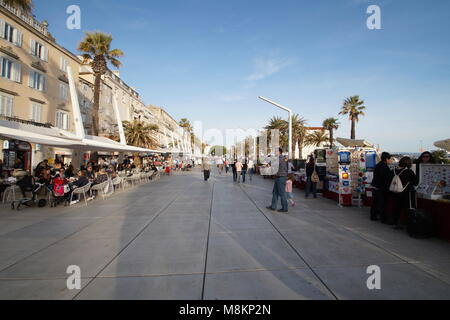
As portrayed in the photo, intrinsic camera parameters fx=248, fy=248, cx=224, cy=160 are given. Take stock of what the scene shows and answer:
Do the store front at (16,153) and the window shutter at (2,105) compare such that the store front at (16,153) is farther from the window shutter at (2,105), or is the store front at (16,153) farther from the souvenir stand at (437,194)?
the souvenir stand at (437,194)

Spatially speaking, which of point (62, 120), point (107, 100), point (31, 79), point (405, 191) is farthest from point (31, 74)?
point (405, 191)

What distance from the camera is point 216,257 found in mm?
4223

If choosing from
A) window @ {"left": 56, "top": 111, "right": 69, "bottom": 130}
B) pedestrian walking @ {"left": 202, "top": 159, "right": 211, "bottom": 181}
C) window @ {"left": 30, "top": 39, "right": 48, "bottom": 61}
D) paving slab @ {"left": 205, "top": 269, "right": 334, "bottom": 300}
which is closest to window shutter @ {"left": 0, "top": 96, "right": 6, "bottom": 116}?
window @ {"left": 30, "top": 39, "right": 48, "bottom": 61}

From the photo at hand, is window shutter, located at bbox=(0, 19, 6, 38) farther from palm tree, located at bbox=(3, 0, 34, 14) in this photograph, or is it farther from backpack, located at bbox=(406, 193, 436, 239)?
backpack, located at bbox=(406, 193, 436, 239)

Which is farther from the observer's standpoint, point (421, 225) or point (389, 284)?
point (421, 225)

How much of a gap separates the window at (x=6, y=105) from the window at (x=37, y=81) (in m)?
2.73

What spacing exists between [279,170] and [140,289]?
18.1 ft

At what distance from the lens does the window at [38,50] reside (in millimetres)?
21484

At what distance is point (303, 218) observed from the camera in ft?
23.2

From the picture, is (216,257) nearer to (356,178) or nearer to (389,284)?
(389,284)

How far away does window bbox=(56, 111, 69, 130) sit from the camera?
977 inches

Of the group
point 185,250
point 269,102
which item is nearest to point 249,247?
point 185,250

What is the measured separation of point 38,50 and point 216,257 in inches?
1073

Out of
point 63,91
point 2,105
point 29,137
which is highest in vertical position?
point 63,91
